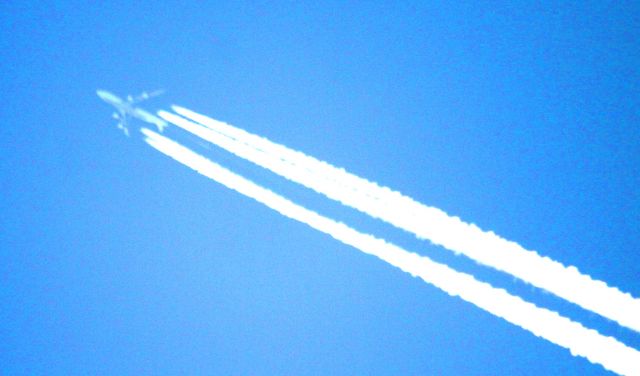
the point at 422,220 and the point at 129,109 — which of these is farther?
the point at 129,109

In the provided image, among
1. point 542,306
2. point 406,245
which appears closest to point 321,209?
point 406,245

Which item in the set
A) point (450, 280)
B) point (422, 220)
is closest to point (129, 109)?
point (422, 220)

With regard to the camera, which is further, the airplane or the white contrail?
the airplane

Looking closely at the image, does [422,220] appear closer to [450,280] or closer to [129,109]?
[450,280]

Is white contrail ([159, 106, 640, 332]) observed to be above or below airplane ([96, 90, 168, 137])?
below

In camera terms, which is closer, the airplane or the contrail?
the contrail

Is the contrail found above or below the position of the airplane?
below
